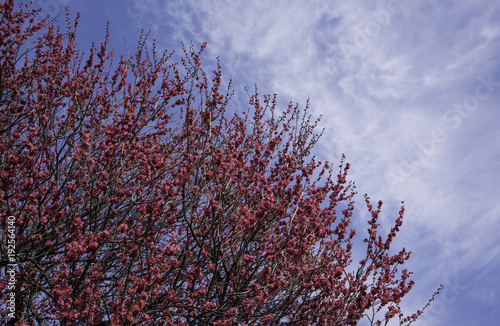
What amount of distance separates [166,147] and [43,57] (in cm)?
344

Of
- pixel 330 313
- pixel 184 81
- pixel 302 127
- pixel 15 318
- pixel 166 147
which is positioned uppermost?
pixel 184 81

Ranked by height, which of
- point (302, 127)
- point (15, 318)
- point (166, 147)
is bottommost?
point (15, 318)

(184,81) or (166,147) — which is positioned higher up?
(184,81)

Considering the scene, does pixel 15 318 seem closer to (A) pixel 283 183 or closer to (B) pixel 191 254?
(B) pixel 191 254

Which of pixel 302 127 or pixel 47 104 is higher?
pixel 47 104

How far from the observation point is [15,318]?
16.9 ft

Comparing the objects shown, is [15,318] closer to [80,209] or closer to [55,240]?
[55,240]

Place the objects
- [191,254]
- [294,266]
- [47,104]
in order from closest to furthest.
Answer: [294,266], [191,254], [47,104]

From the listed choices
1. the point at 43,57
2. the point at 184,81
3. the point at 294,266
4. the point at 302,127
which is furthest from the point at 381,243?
the point at 43,57

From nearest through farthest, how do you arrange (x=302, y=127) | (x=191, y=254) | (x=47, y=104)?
(x=191, y=254), (x=47, y=104), (x=302, y=127)

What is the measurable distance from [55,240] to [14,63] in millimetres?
3920

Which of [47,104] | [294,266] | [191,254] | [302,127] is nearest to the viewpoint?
[294,266]

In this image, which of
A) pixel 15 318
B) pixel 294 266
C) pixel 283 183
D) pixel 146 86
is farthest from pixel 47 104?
pixel 294 266

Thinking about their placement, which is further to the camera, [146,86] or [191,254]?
[146,86]
